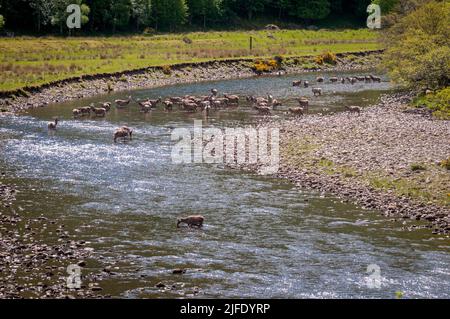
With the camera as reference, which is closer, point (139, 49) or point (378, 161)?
point (378, 161)

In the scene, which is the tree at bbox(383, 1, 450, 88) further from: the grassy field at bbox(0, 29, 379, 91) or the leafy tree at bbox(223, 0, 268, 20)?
the leafy tree at bbox(223, 0, 268, 20)

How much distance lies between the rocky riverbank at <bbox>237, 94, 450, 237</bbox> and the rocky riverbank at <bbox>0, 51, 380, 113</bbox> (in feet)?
76.3

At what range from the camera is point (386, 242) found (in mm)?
26562

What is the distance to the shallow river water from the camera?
22.8 metres

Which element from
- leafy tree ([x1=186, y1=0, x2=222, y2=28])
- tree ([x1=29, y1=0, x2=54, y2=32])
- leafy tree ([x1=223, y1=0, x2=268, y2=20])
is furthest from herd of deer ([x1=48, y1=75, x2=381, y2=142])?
leafy tree ([x1=223, y1=0, x2=268, y2=20])

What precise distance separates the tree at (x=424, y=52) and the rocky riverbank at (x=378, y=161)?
322 inches

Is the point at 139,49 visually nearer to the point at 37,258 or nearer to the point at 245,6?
the point at 245,6

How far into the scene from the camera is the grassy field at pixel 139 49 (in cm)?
7481

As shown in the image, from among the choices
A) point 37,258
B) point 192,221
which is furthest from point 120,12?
point 37,258

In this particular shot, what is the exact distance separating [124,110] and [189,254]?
3595 cm

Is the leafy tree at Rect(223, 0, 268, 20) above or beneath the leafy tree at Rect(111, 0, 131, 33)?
above

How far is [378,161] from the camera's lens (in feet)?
122

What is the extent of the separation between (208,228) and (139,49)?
7361 cm

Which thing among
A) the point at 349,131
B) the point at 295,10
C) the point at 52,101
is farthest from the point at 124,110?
the point at 295,10
